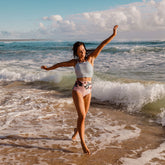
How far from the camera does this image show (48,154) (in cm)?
375

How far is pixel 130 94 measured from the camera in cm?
737

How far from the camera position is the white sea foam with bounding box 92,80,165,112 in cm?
687

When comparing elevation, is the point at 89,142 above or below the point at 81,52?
below

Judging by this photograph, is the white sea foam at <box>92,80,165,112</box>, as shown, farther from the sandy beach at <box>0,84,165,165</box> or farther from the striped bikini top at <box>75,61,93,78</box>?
the striped bikini top at <box>75,61,93,78</box>

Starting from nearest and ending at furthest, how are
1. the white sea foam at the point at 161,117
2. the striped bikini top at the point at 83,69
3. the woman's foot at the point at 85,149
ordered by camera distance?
1. the striped bikini top at the point at 83,69
2. the woman's foot at the point at 85,149
3. the white sea foam at the point at 161,117

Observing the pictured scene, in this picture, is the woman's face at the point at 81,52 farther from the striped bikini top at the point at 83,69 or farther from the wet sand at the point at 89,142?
the wet sand at the point at 89,142

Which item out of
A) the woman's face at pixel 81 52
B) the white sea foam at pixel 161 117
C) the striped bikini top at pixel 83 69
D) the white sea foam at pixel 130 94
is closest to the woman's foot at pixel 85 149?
the striped bikini top at pixel 83 69

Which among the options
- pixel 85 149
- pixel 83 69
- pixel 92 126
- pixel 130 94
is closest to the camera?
pixel 83 69

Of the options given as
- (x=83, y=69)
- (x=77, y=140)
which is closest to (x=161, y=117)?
(x=77, y=140)

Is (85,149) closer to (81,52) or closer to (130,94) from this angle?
(81,52)

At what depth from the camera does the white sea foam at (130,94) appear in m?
6.87

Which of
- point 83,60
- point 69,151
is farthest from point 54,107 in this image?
point 83,60

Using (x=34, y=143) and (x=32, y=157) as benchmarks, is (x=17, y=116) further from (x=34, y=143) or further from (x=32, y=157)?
(x=32, y=157)

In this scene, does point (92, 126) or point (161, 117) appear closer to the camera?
point (92, 126)
